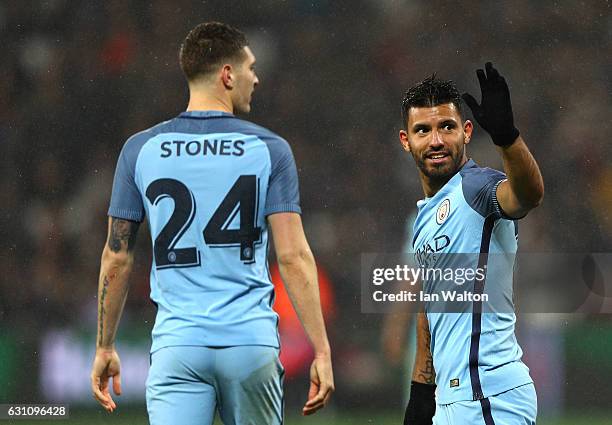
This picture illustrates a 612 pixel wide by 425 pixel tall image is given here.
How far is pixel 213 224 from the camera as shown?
332 centimetres

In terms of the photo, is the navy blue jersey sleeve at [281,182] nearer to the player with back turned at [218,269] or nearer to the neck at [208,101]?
the player with back turned at [218,269]

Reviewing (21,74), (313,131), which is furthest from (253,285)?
(21,74)

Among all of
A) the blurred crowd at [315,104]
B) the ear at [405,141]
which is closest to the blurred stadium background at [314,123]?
the blurred crowd at [315,104]

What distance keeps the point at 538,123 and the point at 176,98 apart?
357 centimetres

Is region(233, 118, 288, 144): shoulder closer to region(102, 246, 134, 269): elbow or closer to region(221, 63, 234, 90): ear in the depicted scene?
region(221, 63, 234, 90): ear

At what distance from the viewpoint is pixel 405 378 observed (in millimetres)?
8672

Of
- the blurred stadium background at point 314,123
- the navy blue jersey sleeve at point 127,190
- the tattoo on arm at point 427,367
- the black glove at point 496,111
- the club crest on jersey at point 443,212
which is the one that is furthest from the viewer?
the blurred stadium background at point 314,123

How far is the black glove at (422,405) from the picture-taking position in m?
4.40

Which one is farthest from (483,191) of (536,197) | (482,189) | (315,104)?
(315,104)

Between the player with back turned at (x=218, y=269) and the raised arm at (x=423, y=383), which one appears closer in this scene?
the player with back turned at (x=218, y=269)

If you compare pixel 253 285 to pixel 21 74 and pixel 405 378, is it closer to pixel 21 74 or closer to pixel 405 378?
pixel 405 378

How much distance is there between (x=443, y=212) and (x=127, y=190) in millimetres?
1203

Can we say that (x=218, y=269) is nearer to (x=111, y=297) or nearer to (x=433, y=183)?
(x=111, y=297)

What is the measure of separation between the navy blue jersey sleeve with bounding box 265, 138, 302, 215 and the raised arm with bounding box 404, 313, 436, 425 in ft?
3.96
